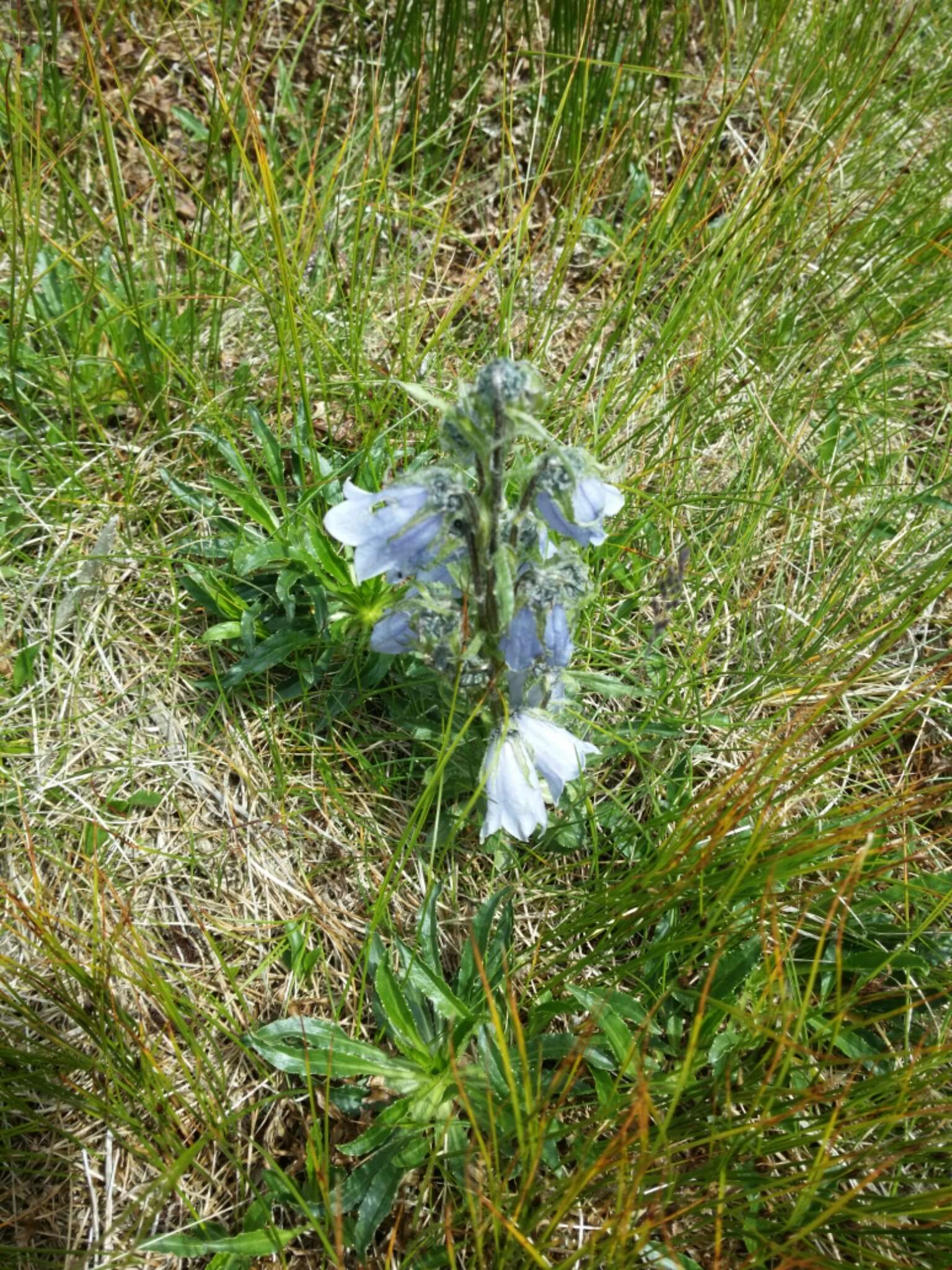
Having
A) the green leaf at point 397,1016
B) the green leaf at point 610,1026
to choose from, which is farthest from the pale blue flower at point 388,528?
the green leaf at point 610,1026

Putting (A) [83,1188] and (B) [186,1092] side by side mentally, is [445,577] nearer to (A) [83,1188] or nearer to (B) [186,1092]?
(B) [186,1092]

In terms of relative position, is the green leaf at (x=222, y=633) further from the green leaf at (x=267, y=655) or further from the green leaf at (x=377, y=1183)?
the green leaf at (x=377, y=1183)

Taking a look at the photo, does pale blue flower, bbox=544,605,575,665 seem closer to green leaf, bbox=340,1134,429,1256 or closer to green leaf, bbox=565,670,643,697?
green leaf, bbox=565,670,643,697

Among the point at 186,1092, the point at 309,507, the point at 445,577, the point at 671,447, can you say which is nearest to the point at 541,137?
the point at 671,447

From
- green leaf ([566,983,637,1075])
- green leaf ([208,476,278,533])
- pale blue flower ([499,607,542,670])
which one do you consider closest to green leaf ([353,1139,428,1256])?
green leaf ([566,983,637,1075])

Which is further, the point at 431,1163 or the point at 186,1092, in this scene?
the point at 186,1092

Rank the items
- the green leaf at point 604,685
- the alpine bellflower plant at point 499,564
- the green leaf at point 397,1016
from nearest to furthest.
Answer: the alpine bellflower plant at point 499,564 → the green leaf at point 397,1016 → the green leaf at point 604,685

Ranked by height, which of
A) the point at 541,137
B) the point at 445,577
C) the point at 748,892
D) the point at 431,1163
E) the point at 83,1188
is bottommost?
the point at 83,1188
